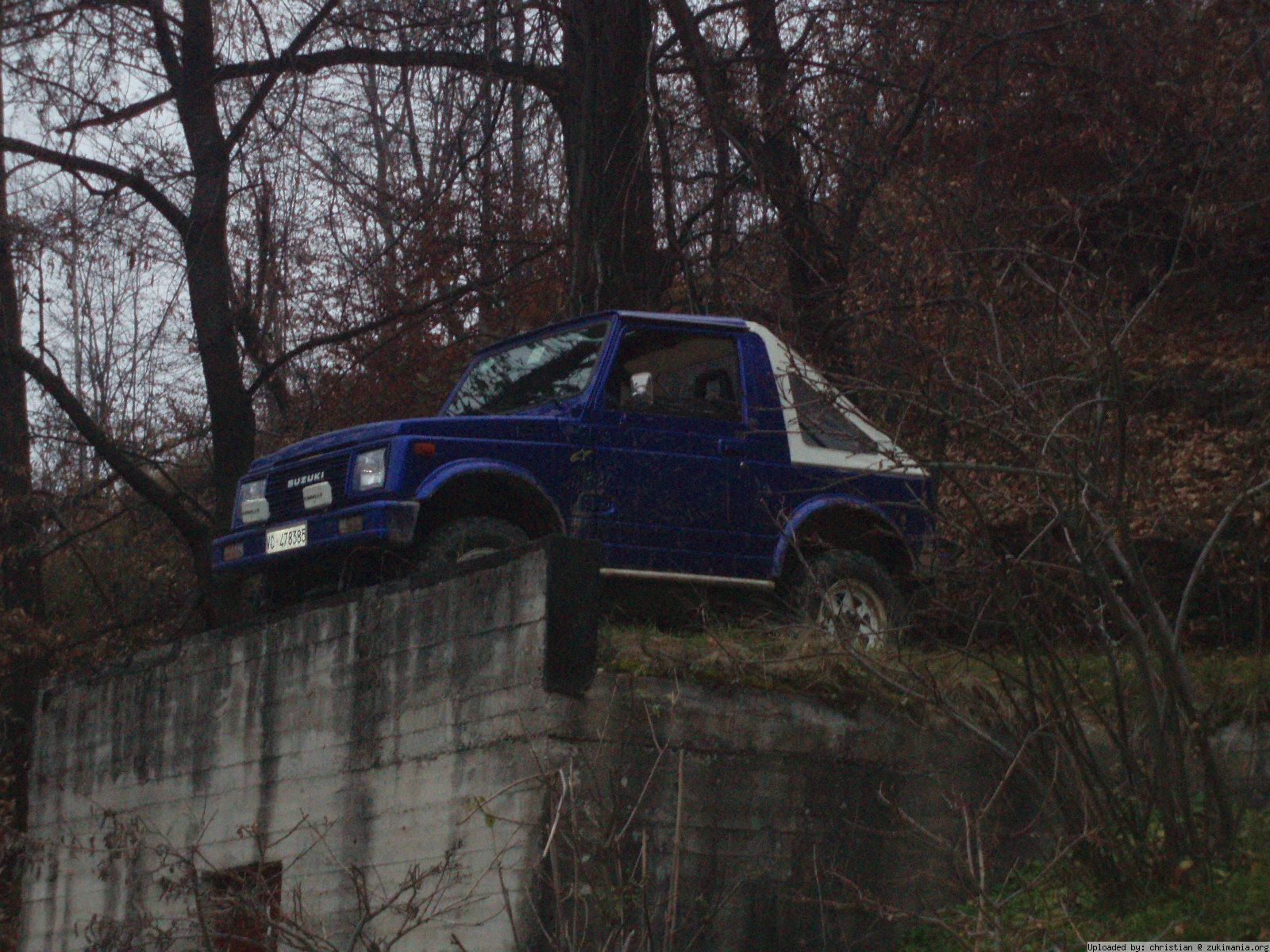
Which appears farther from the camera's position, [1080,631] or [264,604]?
[1080,631]

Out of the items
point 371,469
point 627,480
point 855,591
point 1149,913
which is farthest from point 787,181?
point 1149,913

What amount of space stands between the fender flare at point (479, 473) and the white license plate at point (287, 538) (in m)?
0.74

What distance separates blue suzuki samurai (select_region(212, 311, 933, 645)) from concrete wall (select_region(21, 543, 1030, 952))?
489 millimetres

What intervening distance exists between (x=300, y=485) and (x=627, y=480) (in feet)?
5.97

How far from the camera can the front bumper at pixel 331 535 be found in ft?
29.9

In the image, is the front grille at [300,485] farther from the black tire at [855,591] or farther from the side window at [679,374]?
the black tire at [855,591]

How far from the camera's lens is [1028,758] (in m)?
8.14

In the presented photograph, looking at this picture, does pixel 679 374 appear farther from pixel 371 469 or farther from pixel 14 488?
pixel 14 488

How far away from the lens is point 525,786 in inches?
316

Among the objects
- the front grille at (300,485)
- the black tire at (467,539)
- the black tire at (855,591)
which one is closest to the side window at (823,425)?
the black tire at (855,591)

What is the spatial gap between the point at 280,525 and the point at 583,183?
463 centimetres

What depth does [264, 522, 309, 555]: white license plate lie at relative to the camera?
957 cm

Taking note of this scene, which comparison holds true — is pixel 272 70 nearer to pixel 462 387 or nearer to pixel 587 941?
pixel 462 387

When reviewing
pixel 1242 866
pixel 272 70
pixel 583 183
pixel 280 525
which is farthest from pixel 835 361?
pixel 1242 866
